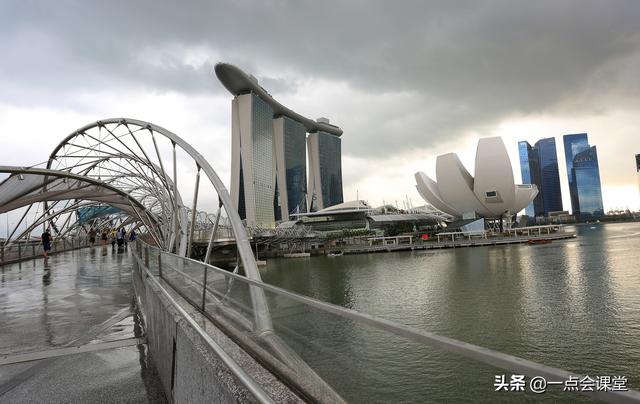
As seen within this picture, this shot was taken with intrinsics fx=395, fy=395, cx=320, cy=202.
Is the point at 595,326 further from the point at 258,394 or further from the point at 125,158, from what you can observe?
the point at 125,158

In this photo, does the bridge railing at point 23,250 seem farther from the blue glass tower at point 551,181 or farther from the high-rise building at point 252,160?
the blue glass tower at point 551,181

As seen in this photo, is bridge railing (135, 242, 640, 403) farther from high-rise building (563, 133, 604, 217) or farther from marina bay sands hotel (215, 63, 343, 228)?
high-rise building (563, 133, 604, 217)

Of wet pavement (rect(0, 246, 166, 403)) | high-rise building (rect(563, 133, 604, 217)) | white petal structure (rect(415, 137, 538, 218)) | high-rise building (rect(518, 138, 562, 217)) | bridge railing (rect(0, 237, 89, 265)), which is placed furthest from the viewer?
high-rise building (rect(518, 138, 562, 217))

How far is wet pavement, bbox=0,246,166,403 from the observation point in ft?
16.3

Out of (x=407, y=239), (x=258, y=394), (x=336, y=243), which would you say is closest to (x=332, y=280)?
(x=258, y=394)

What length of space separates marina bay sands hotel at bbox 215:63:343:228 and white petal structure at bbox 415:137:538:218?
46.4 meters

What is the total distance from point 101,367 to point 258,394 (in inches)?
177

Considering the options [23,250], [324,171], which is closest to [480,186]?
[23,250]

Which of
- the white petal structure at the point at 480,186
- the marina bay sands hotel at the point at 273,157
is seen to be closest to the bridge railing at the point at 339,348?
the white petal structure at the point at 480,186

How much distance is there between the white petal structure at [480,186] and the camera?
2707 inches

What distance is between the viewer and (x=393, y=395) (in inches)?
92.0

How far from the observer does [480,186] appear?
73312 mm

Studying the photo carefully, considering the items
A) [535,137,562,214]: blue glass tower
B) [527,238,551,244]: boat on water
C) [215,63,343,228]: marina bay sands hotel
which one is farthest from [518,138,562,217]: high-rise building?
[527,238,551,244]: boat on water

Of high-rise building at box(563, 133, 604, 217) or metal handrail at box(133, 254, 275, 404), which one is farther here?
high-rise building at box(563, 133, 604, 217)
